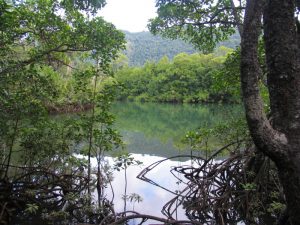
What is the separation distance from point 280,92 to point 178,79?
45.2m

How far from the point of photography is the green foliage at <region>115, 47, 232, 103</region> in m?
43.7

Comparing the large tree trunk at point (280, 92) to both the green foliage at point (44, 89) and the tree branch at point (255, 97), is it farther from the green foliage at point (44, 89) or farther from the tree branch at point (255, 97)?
the green foliage at point (44, 89)

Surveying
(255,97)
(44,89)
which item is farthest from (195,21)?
(255,97)

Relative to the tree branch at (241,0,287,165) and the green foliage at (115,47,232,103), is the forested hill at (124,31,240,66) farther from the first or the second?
the tree branch at (241,0,287,165)

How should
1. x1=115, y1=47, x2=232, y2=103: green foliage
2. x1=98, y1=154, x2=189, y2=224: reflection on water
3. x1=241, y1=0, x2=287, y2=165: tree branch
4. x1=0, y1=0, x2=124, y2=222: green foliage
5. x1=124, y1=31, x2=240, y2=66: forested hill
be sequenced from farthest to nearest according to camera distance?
1. x1=124, y1=31, x2=240, y2=66: forested hill
2. x1=115, y1=47, x2=232, y2=103: green foliage
3. x1=98, y1=154, x2=189, y2=224: reflection on water
4. x1=0, y1=0, x2=124, y2=222: green foliage
5. x1=241, y1=0, x2=287, y2=165: tree branch

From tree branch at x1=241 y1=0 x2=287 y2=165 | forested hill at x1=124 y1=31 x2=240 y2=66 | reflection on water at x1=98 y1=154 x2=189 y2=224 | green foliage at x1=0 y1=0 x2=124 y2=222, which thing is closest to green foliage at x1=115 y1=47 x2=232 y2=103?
reflection on water at x1=98 y1=154 x2=189 y2=224

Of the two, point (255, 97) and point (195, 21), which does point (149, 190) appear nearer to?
point (195, 21)

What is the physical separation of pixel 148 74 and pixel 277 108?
50804 millimetres

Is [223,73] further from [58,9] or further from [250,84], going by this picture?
[250,84]

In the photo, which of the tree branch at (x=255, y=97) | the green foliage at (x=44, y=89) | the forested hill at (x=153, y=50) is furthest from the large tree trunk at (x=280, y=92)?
the forested hill at (x=153, y=50)

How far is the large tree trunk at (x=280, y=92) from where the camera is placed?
7.06 feet

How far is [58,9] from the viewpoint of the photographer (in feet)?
17.4

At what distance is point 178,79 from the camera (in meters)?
47.1

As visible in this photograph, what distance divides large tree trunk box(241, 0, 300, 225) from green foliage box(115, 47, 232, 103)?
3623 centimetres
